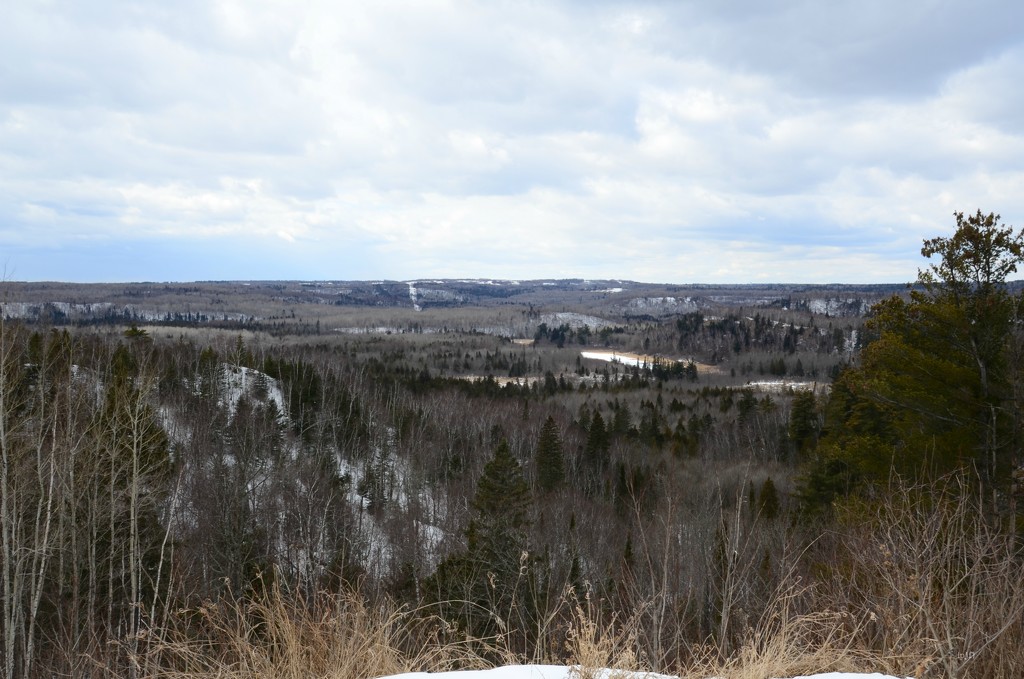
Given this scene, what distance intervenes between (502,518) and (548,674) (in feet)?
52.7

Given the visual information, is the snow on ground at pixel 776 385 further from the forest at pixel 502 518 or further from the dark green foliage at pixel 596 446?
the dark green foliage at pixel 596 446

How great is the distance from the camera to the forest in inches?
176

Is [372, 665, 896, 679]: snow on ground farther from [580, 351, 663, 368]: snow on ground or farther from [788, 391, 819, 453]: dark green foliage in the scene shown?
[580, 351, 663, 368]: snow on ground

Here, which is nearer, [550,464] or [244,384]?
[550,464]

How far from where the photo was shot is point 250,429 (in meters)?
35.4

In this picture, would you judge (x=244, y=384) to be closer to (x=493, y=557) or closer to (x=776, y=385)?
(x=493, y=557)

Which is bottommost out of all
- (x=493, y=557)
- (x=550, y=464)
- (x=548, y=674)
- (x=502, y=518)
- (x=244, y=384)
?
(x=550, y=464)

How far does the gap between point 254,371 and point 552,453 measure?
1349 inches

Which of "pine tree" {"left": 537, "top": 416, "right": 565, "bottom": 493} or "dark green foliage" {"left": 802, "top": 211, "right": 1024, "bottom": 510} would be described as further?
"pine tree" {"left": 537, "top": 416, "right": 565, "bottom": 493}

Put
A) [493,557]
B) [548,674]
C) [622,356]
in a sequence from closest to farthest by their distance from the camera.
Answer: [548,674] → [493,557] → [622,356]

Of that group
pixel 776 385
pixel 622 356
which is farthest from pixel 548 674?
pixel 622 356

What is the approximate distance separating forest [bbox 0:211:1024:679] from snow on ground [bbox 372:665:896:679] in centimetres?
17

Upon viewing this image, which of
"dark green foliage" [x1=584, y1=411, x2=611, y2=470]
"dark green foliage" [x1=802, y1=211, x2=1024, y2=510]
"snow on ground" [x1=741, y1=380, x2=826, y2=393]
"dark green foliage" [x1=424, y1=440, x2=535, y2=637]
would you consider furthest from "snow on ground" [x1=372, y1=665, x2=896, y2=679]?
"snow on ground" [x1=741, y1=380, x2=826, y2=393]

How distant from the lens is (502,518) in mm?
19250
